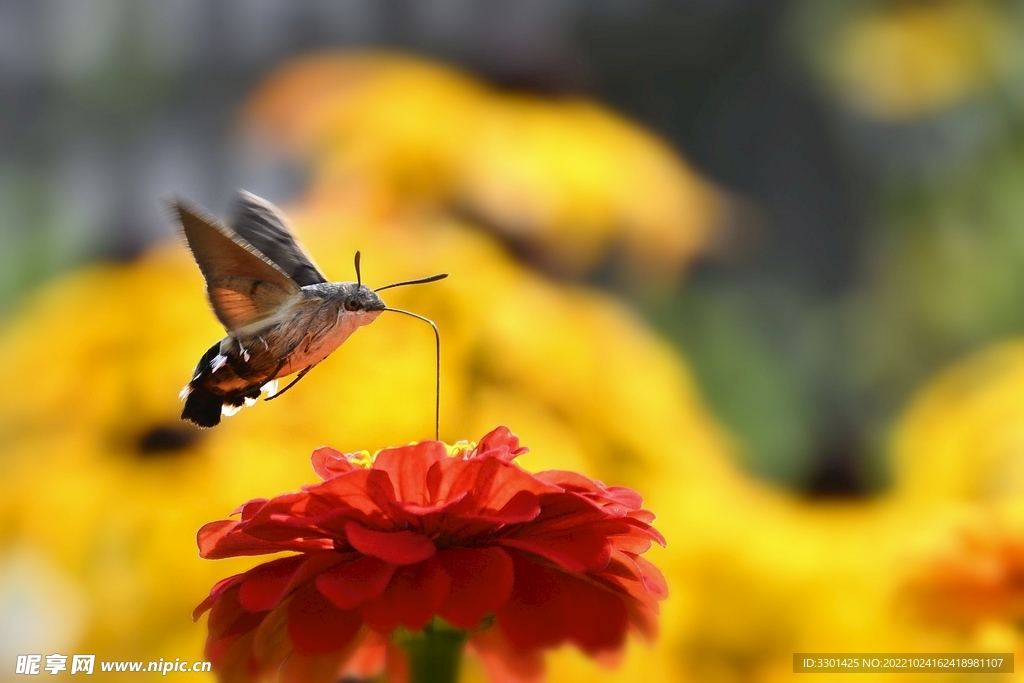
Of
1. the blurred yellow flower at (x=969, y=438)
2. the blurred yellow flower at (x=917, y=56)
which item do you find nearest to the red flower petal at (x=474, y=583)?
the blurred yellow flower at (x=969, y=438)

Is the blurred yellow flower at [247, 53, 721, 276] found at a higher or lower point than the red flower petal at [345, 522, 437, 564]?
higher

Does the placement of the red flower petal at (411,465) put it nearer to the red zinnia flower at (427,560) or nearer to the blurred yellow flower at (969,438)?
the red zinnia flower at (427,560)

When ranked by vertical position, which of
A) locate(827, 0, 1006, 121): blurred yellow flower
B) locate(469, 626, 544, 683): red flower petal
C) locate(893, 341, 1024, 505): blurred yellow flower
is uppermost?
locate(827, 0, 1006, 121): blurred yellow flower

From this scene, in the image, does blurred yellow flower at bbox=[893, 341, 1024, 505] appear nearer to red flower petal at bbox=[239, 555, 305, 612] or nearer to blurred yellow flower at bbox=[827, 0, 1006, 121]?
blurred yellow flower at bbox=[827, 0, 1006, 121]

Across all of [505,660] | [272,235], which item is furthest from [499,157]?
[505,660]

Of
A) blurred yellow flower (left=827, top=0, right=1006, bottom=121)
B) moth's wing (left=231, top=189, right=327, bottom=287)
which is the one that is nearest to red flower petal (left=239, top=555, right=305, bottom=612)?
moth's wing (left=231, top=189, right=327, bottom=287)

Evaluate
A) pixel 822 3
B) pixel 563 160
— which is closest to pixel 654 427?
pixel 563 160
